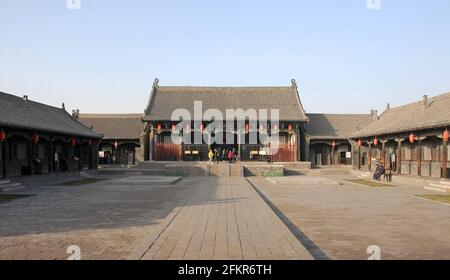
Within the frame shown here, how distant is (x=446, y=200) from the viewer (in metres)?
16.0

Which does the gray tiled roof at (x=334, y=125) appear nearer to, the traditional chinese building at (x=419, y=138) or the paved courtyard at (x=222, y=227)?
the traditional chinese building at (x=419, y=138)

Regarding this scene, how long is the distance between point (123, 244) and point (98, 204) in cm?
663

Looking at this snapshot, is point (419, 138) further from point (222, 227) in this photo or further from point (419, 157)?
point (222, 227)

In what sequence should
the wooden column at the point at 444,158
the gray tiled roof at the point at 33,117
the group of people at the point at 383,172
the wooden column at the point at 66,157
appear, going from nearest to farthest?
the wooden column at the point at 444,158
the gray tiled roof at the point at 33,117
the group of people at the point at 383,172
the wooden column at the point at 66,157

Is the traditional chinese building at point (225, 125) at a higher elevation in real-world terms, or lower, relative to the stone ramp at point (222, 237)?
higher

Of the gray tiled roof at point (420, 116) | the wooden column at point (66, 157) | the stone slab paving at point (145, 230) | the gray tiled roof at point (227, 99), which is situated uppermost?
the gray tiled roof at point (227, 99)

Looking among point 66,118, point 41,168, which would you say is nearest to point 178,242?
point 41,168

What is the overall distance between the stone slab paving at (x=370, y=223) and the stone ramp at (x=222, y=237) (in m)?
0.85

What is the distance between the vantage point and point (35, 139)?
24891 millimetres

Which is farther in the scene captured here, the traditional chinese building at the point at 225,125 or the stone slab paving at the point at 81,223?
the traditional chinese building at the point at 225,125

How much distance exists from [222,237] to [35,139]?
20.0 metres

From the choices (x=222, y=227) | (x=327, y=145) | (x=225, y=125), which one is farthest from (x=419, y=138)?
(x=327, y=145)

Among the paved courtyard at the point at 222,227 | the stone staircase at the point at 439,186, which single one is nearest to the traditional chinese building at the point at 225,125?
the stone staircase at the point at 439,186

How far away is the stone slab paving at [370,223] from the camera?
8.05 metres
